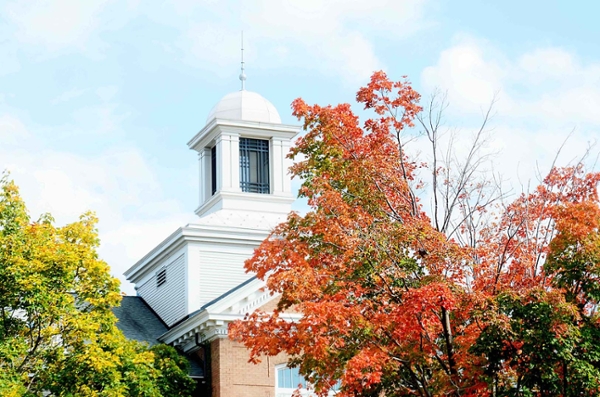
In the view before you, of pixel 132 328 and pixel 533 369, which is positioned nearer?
pixel 533 369

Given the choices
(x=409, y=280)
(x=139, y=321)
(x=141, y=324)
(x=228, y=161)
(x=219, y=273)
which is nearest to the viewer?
(x=409, y=280)

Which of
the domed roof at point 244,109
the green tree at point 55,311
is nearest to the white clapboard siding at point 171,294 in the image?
the domed roof at point 244,109

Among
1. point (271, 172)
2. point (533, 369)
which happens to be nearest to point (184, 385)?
point (271, 172)

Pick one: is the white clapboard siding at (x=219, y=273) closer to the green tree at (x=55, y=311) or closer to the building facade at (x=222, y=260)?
the building facade at (x=222, y=260)

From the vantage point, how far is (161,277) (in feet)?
124

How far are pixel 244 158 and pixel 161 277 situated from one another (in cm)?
538

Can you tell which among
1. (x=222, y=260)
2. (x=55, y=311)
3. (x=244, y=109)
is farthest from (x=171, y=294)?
(x=55, y=311)

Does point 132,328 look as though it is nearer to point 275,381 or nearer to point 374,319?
point 275,381

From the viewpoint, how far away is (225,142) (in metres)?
38.9

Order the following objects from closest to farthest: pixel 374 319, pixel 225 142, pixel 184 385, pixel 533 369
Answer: pixel 533 369 < pixel 374 319 < pixel 184 385 < pixel 225 142

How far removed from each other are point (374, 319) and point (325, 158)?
3883 mm

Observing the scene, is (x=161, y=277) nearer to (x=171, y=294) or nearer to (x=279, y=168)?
(x=171, y=294)

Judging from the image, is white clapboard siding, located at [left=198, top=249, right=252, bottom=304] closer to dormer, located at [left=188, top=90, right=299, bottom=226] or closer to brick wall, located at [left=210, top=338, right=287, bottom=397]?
dormer, located at [left=188, top=90, right=299, bottom=226]

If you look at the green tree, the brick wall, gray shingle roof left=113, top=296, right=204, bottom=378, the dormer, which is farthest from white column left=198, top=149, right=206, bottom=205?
the green tree
